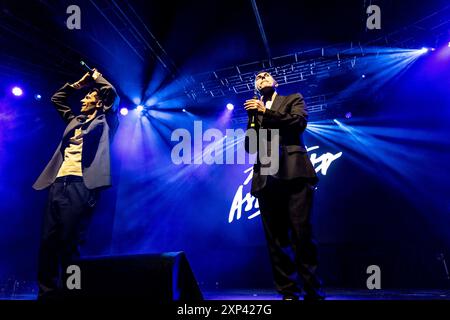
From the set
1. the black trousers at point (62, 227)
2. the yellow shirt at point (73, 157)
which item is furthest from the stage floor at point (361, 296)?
the yellow shirt at point (73, 157)

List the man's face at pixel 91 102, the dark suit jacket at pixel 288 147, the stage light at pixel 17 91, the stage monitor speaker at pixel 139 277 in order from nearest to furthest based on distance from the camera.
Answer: the stage monitor speaker at pixel 139 277
the dark suit jacket at pixel 288 147
the man's face at pixel 91 102
the stage light at pixel 17 91

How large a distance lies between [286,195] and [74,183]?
5.64ft

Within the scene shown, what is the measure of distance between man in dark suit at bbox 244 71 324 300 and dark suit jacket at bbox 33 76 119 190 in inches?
48.8

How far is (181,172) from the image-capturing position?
7398 mm

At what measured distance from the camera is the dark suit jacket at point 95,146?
248 centimetres

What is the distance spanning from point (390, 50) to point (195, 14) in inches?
134

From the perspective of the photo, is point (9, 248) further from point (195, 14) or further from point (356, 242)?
point (356, 242)

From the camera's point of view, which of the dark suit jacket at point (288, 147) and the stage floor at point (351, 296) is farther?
the stage floor at point (351, 296)

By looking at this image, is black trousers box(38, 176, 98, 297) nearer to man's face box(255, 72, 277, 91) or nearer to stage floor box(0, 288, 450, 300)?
stage floor box(0, 288, 450, 300)

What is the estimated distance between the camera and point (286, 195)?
2.24 m

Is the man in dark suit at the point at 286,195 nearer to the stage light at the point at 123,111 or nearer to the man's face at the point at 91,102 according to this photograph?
the man's face at the point at 91,102

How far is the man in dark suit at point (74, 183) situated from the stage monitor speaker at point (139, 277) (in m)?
0.21

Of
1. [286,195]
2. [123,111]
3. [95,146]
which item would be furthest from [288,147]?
[123,111]

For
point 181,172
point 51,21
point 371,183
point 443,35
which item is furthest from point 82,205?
point 443,35
